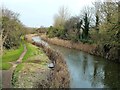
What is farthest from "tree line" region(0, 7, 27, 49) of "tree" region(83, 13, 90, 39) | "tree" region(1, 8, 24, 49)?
"tree" region(83, 13, 90, 39)

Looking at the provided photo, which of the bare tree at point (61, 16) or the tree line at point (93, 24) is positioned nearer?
the tree line at point (93, 24)

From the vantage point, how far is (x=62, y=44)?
184 ft

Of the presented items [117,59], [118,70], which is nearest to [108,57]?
[117,59]

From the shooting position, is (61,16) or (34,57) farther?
(61,16)

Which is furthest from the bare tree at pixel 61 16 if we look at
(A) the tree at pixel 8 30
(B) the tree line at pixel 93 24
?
(A) the tree at pixel 8 30

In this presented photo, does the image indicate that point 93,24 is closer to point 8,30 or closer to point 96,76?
point 8,30

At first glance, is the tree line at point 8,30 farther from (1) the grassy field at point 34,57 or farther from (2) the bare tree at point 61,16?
(2) the bare tree at point 61,16

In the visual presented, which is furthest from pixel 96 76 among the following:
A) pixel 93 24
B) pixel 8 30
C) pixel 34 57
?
pixel 93 24

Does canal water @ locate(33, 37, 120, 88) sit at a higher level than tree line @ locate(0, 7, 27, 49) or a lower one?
lower

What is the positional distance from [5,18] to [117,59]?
57.6 ft

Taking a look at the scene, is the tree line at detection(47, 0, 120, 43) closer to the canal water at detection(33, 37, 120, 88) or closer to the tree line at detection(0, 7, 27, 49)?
the canal water at detection(33, 37, 120, 88)

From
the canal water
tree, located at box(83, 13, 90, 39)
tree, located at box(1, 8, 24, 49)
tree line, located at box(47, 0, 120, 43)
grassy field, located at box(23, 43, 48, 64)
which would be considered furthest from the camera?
tree, located at box(83, 13, 90, 39)

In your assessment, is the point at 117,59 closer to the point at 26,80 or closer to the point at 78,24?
the point at 26,80

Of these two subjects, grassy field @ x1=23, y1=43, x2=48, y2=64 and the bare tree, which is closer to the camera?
grassy field @ x1=23, y1=43, x2=48, y2=64
